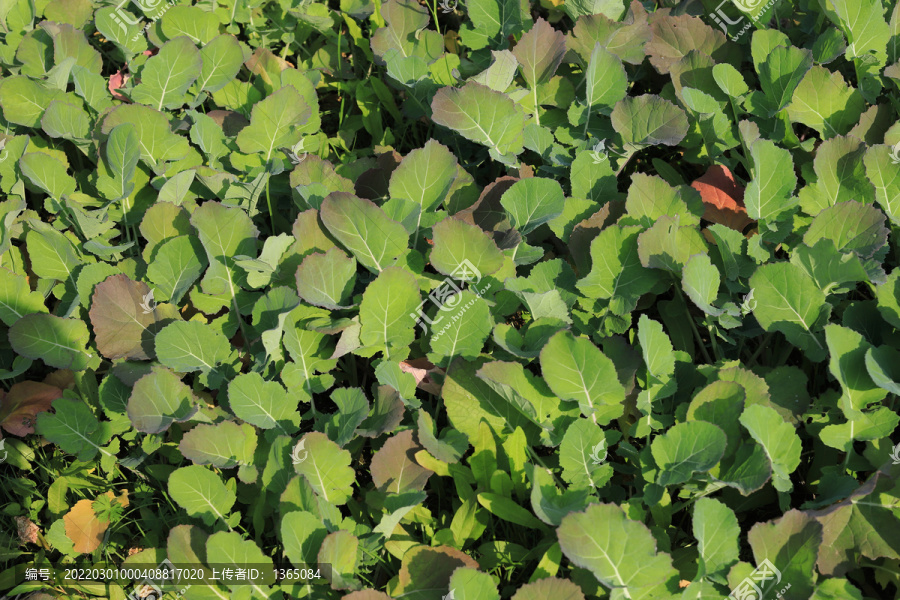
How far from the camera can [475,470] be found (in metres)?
1.57

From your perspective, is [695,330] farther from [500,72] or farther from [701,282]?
[500,72]

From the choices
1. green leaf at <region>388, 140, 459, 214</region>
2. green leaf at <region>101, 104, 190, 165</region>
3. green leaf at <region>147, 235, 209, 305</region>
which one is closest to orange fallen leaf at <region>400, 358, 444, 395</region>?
green leaf at <region>388, 140, 459, 214</region>

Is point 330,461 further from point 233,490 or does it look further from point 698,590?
point 698,590

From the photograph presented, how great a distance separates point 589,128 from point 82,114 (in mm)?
1491

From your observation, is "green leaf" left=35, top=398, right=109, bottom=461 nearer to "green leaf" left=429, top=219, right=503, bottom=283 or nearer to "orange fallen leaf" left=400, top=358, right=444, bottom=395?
"orange fallen leaf" left=400, top=358, right=444, bottom=395

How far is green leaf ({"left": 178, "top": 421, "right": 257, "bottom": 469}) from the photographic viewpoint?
5.16 ft

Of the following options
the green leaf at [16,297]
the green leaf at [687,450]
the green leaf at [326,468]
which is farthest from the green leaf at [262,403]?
the green leaf at [687,450]

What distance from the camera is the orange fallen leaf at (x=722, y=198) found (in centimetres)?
189

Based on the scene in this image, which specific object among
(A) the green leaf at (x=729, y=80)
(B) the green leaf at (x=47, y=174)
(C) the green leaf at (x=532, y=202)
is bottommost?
(B) the green leaf at (x=47, y=174)

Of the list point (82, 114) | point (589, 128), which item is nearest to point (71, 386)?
point (82, 114)

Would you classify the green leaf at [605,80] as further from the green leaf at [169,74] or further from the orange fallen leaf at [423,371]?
the green leaf at [169,74]

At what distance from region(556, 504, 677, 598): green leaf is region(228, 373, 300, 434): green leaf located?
2.29 ft

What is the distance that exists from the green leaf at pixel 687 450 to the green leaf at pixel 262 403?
2.60ft

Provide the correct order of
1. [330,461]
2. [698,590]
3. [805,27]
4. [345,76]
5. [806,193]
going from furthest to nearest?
1. [345,76]
2. [805,27]
3. [806,193]
4. [330,461]
5. [698,590]
